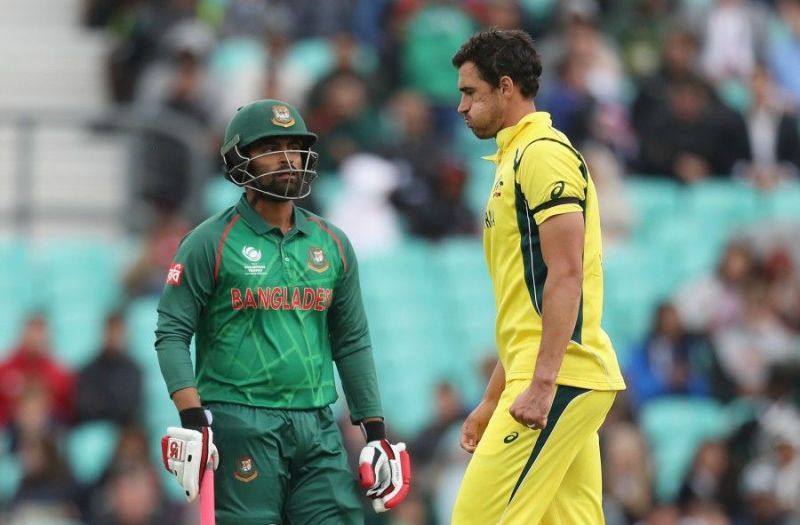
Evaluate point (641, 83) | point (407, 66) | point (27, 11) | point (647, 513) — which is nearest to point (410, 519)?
point (647, 513)

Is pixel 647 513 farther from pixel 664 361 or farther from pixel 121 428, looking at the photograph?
pixel 121 428

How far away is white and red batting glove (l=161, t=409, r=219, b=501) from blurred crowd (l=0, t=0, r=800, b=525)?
4784 millimetres

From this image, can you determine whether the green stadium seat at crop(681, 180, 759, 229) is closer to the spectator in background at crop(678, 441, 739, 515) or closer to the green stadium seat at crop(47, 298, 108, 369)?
the spectator in background at crop(678, 441, 739, 515)

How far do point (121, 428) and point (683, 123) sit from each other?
5836mm

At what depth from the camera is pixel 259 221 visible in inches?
274

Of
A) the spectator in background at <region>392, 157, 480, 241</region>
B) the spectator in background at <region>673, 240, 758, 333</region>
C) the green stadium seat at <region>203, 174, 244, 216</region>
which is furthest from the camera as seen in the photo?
the spectator in background at <region>673, 240, 758, 333</region>

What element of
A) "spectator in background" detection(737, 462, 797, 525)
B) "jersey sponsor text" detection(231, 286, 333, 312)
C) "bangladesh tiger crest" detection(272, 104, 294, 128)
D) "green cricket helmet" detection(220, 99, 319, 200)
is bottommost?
"spectator in background" detection(737, 462, 797, 525)

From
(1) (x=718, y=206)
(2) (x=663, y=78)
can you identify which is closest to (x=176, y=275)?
(1) (x=718, y=206)

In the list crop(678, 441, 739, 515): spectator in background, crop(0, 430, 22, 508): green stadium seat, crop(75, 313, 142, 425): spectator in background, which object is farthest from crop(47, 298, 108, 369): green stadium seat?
crop(678, 441, 739, 515): spectator in background

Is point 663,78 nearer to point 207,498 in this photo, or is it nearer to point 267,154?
point 267,154

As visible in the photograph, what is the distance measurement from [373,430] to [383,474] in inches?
7.2

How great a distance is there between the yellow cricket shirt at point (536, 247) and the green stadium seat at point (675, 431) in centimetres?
629

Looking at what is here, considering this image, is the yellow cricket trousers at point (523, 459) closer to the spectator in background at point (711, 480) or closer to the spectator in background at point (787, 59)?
the spectator in background at point (711, 480)

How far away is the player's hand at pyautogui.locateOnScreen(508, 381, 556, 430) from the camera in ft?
21.4
